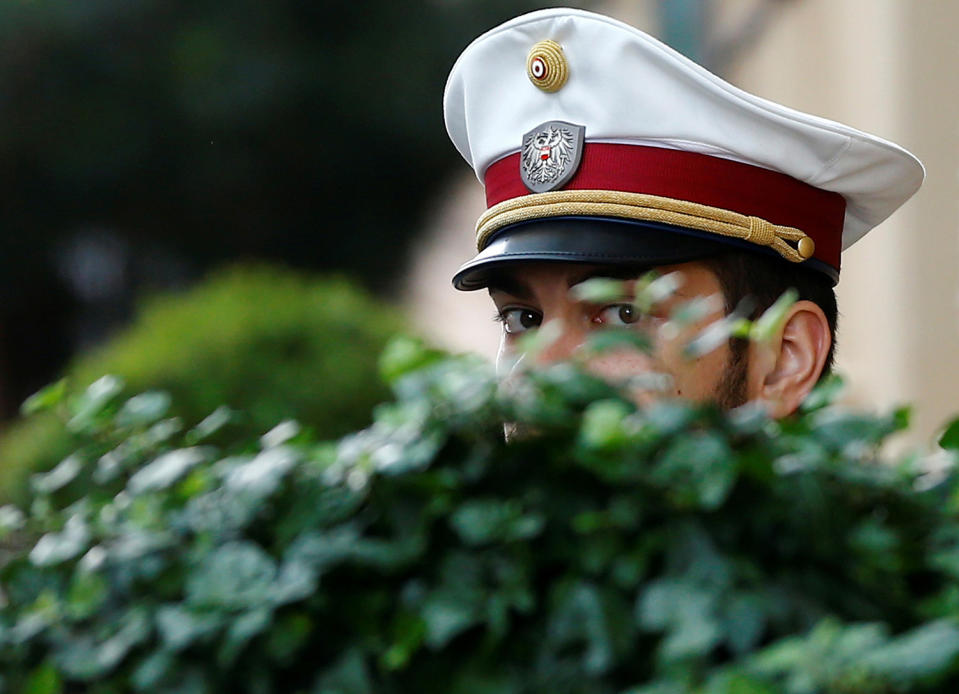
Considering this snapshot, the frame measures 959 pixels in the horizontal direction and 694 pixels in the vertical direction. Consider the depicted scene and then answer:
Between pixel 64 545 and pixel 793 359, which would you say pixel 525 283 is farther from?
pixel 64 545

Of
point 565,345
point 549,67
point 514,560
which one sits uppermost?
point 549,67

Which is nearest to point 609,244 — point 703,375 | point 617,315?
point 617,315

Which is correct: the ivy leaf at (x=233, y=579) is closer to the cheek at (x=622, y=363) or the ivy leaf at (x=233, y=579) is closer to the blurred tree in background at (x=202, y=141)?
the cheek at (x=622, y=363)

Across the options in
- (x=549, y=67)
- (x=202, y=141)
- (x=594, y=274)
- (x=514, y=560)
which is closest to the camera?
(x=514, y=560)

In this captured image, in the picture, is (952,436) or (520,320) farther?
(520,320)

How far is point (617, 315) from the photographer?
2230 millimetres

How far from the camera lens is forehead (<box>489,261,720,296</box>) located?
2.33 meters

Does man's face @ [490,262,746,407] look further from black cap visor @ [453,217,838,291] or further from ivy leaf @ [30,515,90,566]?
ivy leaf @ [30,515,90,566]

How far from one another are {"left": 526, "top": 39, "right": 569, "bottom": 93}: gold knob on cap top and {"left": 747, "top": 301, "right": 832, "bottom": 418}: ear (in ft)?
1.88

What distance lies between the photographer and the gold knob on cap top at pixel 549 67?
8.43 ft

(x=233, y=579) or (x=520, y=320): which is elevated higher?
(x=520, y=320)

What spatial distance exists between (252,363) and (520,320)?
3522mm

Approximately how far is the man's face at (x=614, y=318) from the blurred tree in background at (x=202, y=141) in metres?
11.0

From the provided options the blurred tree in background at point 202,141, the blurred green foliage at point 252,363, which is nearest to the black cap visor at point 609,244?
the blurred green foliage at point 252,363
